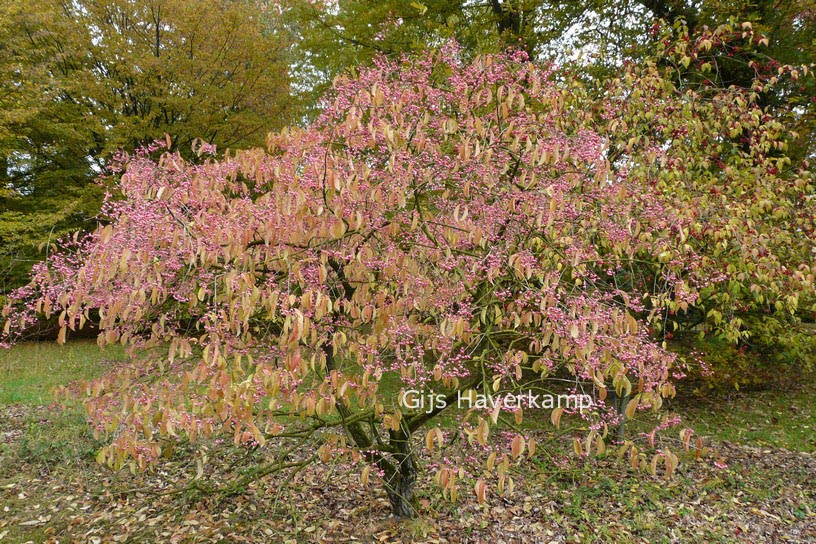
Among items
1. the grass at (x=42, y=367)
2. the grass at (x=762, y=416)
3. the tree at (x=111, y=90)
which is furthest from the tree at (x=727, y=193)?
the tree at (x=111, y=90)

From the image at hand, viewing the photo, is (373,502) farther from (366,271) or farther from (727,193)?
(727,193)

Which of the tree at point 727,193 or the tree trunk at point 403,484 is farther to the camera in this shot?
the tree at point 727,193

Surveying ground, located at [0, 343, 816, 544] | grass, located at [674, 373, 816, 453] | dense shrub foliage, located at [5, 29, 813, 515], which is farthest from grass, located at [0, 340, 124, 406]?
grass, located at [674, 373, 816, 453]

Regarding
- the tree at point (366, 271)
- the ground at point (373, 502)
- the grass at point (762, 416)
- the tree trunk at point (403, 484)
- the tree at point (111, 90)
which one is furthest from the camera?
the tree at point (111, 90)

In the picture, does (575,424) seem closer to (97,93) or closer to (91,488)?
(91,488)

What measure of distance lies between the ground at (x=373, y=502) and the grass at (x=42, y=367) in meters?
1.79

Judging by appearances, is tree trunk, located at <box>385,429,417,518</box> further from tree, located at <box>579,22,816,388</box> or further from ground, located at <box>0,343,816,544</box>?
tree, located at <box>579,22,816,388</box>

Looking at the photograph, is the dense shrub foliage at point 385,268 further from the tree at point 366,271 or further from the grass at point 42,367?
the grass at point 42,367

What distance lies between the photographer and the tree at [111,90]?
11.6m

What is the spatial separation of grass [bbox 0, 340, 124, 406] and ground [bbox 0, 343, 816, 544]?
179 cm

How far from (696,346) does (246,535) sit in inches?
256

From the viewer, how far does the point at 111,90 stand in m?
12.4

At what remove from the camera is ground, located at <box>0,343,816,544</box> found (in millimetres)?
4281

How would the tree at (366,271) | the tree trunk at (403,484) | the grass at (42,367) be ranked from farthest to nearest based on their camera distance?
the grass at (42,367), the tree trunk at (403,484), the tree at (366,271)
